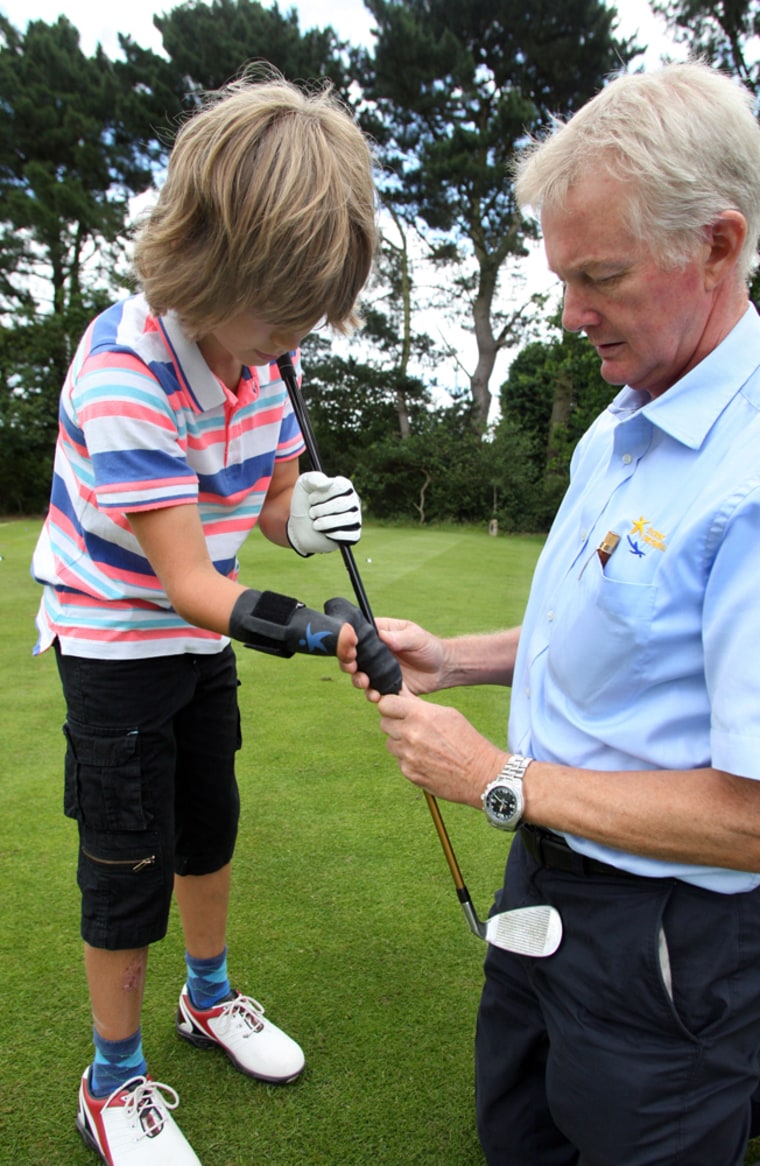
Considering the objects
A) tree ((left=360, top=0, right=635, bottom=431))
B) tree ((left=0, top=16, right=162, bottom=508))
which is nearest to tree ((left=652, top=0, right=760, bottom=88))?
tree ((left=360, top=0, right=635, bottom=431))

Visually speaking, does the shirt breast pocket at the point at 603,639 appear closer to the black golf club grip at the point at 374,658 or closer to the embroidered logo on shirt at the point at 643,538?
the embroidered logo on shirt at the point at 643,538

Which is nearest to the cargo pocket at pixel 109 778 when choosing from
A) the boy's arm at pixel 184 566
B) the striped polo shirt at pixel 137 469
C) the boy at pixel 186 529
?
the boy at pixel 186 529

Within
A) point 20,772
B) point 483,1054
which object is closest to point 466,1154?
point 483,1054

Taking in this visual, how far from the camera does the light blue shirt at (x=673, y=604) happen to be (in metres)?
1.26

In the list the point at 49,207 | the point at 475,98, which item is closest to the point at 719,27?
the point at 475,98

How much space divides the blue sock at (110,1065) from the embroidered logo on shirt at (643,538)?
4.95 ft

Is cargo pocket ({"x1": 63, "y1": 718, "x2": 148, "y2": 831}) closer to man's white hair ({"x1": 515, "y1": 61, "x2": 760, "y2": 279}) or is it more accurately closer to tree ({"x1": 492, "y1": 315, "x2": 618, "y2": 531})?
man's white hair ({"x1": 515, "y1": 61, "x2": 760, "y2": 279})

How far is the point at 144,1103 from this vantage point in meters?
1.93

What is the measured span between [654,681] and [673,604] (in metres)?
0.13

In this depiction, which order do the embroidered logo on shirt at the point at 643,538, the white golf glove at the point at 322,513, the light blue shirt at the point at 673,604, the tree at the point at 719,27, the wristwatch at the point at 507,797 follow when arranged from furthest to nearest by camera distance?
the tree at the point at 719,27 < the white golf glove at the point at 322,513 < the wristwatch at the point at 507,797 < the embroidered logo on shirt at the point at 643,538 < the light blue shirt at the point at 673,604

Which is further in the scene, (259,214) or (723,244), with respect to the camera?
(259,214)

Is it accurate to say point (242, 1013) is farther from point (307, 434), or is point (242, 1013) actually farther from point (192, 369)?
point (192, 369)

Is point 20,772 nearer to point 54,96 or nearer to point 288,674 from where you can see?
point 288,674

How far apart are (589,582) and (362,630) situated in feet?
1.50
